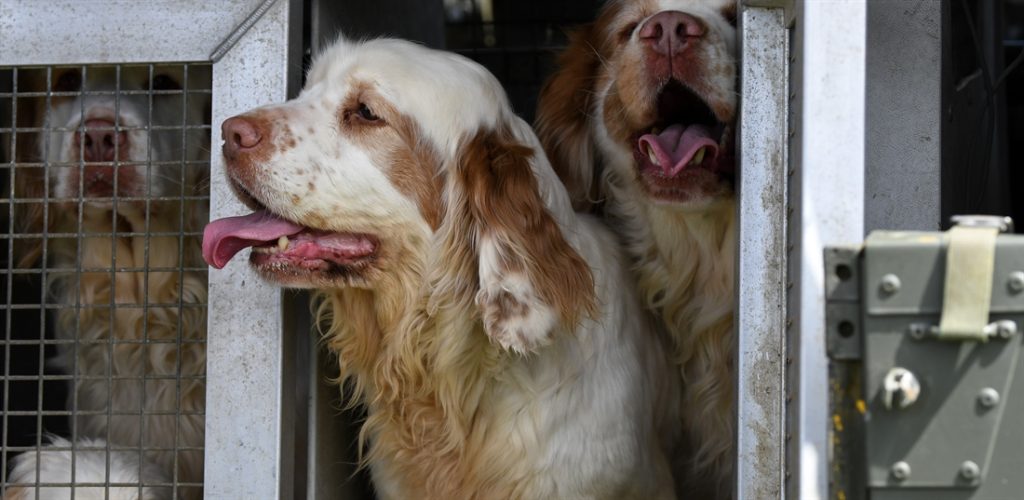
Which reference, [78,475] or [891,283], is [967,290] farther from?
[78,475]

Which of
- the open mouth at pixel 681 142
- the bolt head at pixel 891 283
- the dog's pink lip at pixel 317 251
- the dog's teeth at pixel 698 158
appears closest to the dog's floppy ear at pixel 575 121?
the open mouth at pixel 681 142

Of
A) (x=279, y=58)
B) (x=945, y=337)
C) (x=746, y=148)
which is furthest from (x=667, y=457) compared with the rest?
(x=945, y=337)

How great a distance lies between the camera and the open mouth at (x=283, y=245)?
8.53 feet

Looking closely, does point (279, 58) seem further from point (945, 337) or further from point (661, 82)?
point (945, 337)

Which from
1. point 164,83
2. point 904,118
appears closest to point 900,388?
point 904,118

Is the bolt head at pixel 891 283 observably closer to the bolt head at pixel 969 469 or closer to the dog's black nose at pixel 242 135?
the bolt head at pixel 969 469

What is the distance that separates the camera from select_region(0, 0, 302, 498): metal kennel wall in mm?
2596

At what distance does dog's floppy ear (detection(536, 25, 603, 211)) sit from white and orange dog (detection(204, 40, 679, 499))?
0.42m

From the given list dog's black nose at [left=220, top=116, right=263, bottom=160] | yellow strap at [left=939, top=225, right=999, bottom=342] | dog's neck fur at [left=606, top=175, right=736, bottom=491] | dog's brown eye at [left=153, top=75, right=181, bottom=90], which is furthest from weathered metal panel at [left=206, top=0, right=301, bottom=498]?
yellow strap at [left=939, top=225, right=999, bottom=342]

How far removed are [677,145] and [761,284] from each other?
82cm

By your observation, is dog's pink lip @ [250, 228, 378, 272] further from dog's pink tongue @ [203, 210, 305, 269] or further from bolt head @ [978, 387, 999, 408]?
bolt head @ [978, 387, 999, 408]

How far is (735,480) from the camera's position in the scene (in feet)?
7.24

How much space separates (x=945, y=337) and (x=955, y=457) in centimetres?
17

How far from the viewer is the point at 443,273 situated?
277 cm
